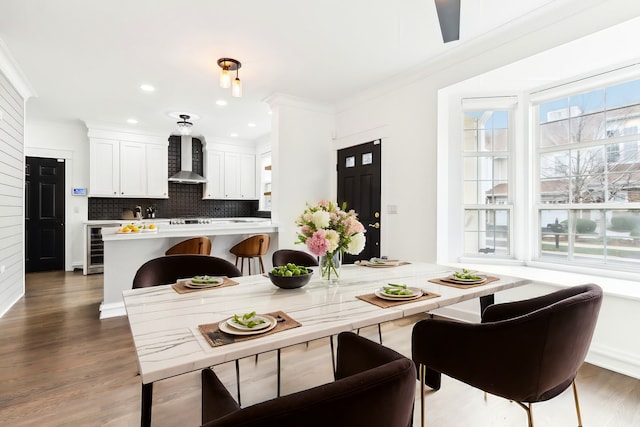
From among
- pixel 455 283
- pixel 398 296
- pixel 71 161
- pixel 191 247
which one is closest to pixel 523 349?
pixel 398 296

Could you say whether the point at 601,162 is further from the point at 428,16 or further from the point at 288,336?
the point at 288,336

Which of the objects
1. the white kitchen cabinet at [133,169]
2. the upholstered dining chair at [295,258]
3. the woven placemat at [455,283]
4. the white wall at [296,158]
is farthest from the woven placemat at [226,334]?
the white kitchen cabinet at [133,169]

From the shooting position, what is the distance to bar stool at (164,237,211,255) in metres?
3.74

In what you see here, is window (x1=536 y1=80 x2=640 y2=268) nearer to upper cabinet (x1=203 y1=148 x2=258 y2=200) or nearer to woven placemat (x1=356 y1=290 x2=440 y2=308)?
woven placemat (x1=356 y1=290 x2=440 y2=308)

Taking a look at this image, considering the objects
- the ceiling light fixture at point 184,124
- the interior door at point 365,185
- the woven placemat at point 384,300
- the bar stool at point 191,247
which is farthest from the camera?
the ceiling light fixture at point 184,124

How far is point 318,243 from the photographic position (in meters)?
1.65

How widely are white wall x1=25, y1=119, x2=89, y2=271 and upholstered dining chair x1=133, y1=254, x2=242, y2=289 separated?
5.14 metres

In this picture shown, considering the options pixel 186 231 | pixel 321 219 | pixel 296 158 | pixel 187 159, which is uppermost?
pixel 187 159

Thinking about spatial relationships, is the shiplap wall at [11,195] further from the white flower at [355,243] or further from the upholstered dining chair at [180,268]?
the white flower at [355,243]

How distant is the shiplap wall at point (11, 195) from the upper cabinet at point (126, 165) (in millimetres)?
1764

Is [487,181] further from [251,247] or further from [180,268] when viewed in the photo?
[180,268]

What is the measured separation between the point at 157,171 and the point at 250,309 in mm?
6056

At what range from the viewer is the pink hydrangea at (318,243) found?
64.9 inches

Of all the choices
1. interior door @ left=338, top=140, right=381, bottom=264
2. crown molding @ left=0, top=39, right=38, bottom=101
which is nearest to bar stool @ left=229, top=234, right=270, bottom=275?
interior door @ left=338, top=140, right=381, bottom=264
